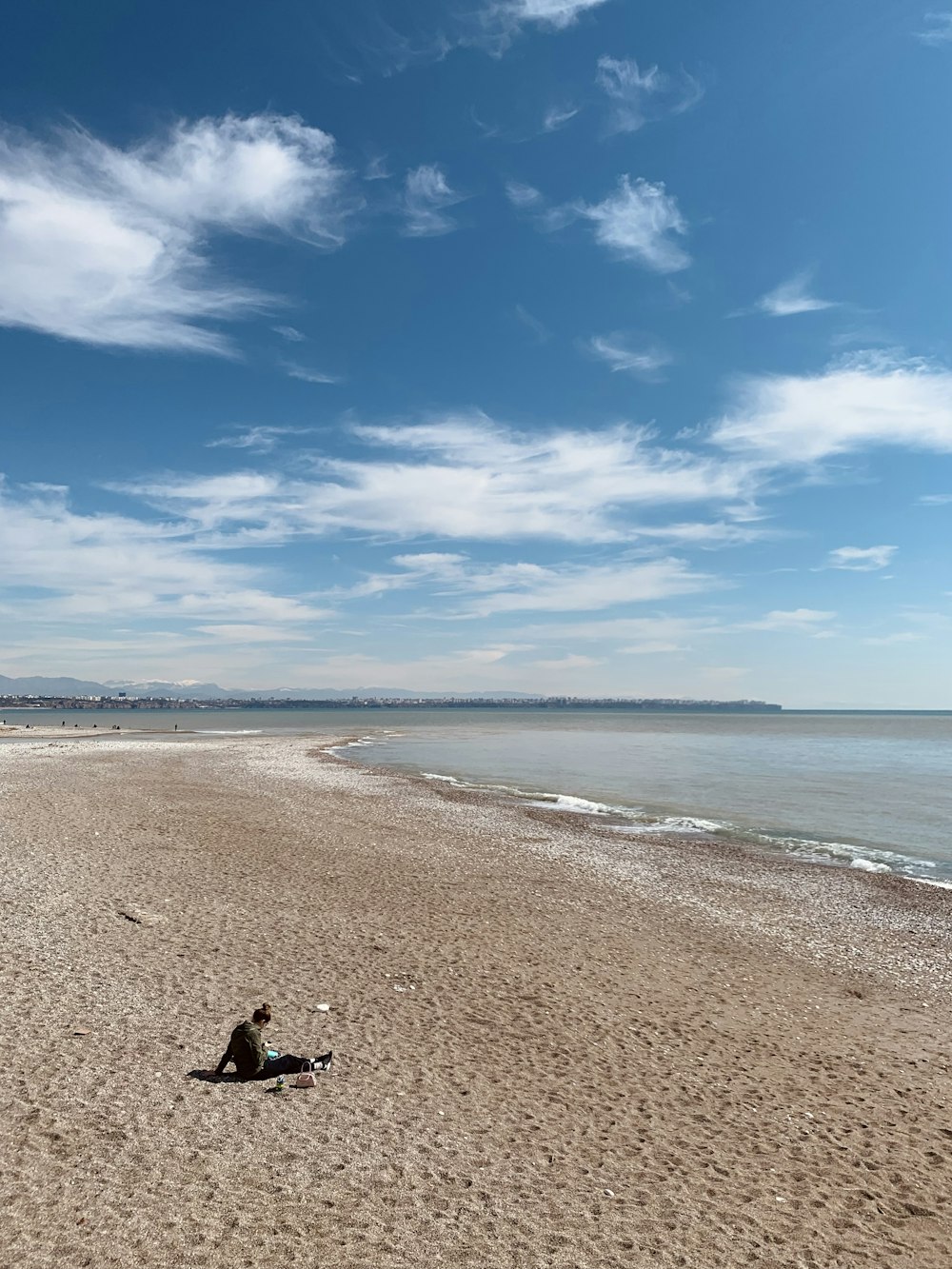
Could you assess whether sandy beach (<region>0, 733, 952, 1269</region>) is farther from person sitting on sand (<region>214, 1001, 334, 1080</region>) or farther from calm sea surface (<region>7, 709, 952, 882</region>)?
calm sea surface (<region>7, 709, 952, 882</region>)

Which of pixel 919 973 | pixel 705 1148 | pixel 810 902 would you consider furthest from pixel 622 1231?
pixel 810 902

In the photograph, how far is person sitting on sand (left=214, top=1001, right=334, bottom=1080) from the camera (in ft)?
27.4

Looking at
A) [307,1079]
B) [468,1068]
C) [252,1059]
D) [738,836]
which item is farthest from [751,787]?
[252,1059]

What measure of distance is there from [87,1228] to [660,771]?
163 ft

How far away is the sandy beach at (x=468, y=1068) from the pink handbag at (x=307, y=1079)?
4.6 inches

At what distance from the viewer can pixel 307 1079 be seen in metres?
8.44

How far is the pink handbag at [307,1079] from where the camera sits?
27.5 feet

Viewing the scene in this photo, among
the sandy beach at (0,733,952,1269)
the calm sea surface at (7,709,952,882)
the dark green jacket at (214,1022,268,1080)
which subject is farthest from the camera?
the calm sea surface at (7,709,952,882)

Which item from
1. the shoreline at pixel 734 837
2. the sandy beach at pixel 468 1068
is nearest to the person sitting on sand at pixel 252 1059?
the sandy beach at pixel 468 1068

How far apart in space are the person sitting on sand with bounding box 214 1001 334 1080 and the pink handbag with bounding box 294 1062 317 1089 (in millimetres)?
40

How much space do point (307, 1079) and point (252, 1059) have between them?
625mm

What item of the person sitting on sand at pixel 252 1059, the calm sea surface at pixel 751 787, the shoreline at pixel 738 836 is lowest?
the calm sea surface at pixel 751 787

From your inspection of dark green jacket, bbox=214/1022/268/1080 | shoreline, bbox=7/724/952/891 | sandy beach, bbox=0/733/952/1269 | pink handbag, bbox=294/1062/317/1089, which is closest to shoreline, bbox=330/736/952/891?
shoreline, bbox=7/724/952/891

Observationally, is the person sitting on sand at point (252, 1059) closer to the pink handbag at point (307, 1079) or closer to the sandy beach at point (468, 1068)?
the pink handbag at point (307, 1079)
